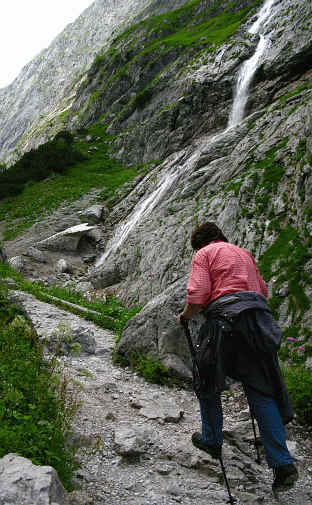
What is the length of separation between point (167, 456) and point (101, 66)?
7103 cm

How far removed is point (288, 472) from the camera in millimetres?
3209

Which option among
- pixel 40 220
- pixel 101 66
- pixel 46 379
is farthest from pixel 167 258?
pixel 101 66

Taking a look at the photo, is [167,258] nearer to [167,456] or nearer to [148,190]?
[167,456]

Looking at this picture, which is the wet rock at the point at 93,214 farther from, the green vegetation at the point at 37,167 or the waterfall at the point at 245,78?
the waterfall at the point at 245,78

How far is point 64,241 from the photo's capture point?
872 inches

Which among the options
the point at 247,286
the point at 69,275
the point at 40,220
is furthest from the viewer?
the point at 40,220

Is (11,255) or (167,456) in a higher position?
(11,255)

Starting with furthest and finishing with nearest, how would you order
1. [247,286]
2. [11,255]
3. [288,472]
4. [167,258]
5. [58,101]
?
[58,101] < [11,255] < [167,258] < [247,286] < [288,472]

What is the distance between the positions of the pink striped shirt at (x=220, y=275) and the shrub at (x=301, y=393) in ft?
6.73

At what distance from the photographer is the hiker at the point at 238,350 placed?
11.1 ft

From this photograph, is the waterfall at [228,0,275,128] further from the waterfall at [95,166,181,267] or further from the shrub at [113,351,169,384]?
Result: the shrub at [113,351,169,384]

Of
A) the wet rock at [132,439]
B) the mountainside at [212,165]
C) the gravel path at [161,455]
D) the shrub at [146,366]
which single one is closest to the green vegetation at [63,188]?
the mountainside at [212,165]

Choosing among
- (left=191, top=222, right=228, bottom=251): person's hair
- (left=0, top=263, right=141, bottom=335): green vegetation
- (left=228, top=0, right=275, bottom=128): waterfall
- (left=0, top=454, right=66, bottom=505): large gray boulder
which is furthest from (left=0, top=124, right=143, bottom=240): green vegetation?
(left=0, top=454, right=66, bottom=505): large gray boulder

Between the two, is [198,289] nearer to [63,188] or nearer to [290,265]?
[290,265]
